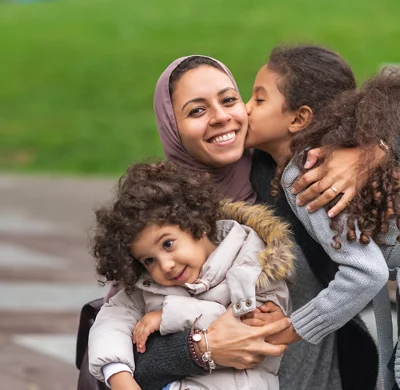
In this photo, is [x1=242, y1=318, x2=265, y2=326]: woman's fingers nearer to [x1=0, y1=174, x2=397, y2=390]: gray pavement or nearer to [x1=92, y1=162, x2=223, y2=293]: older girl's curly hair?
[x1=92, y1=162, x2=223, y2=293]: older girl's curly hair

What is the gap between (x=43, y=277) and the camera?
8.58m

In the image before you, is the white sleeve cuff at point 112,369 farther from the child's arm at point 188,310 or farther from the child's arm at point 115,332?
the child's arm at point 188,310

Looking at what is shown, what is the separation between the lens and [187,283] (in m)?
3.13

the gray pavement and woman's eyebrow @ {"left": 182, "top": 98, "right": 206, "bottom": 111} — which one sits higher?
the gray pavement

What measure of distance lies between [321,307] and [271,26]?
813 inches

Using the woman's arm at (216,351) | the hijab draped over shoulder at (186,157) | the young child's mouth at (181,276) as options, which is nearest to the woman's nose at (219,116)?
the hijab draped over shoulder at (186,157)

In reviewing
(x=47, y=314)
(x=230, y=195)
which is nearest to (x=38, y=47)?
(x=47, y=314)

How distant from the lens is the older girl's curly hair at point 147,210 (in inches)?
124

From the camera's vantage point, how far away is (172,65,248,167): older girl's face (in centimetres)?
334

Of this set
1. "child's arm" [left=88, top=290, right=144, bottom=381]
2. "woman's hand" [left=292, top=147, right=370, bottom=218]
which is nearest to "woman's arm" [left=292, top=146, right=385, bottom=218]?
"woman's hand" [left=292, top=147, right=370, bottom=218]

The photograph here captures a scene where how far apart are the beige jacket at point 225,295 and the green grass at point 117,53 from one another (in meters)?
11.6

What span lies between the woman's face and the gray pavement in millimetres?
1387

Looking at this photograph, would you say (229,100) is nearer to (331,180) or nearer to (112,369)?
(331,180)

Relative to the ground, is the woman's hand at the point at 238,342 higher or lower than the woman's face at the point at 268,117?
lower
